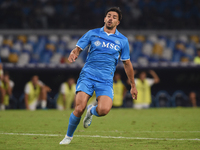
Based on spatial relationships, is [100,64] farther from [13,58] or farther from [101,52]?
[13,58]

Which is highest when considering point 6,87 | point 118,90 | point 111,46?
point 111,46

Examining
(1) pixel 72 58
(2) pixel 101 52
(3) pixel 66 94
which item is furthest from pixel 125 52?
(3) pixel 66 94

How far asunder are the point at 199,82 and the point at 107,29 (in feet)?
44.5

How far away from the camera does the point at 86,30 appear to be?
Answer: 2228 cm

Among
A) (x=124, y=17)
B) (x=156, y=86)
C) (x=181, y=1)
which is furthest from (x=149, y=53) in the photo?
(x=181, y=1)

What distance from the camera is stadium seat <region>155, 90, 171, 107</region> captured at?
18688 mm

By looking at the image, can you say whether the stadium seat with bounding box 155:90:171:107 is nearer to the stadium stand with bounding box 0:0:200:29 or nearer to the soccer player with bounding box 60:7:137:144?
the stadium stand with bounding box 0:0:200:29

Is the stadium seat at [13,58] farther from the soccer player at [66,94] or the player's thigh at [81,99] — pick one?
the player's thigh at [81,99]

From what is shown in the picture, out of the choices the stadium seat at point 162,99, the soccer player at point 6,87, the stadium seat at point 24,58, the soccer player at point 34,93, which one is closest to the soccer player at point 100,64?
the soccer player at point 6,87

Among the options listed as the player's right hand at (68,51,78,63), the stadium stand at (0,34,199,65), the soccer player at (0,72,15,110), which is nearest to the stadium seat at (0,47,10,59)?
the stadium stand at (0,34,199,65)

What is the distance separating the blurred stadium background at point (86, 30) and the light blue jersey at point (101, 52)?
429 inches

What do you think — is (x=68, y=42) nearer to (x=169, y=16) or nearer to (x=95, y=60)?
(x=169, y=16)

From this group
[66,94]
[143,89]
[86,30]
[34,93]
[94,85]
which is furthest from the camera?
[86,30]

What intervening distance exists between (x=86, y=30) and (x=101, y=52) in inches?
647
